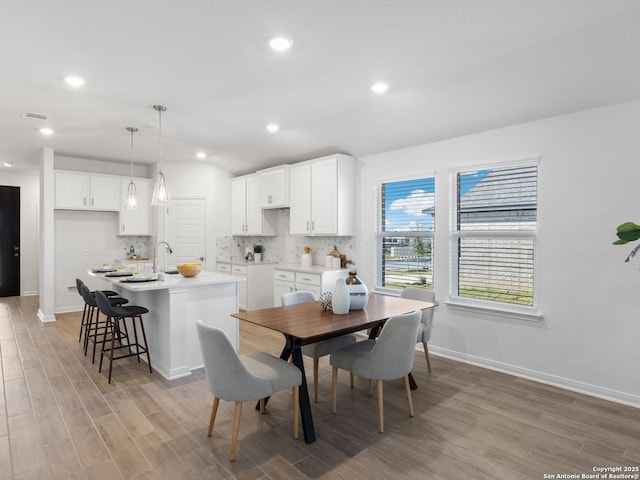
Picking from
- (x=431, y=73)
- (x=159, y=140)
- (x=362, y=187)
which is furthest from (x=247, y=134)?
(x=431, y=73)

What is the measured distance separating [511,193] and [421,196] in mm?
1039

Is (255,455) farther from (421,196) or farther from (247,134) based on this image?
(247,134)

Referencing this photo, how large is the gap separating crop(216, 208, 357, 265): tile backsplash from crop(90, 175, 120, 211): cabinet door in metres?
1.86

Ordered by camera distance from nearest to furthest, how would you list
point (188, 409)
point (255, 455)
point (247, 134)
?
point (255, 455), point (188, 409), point (247, 134)

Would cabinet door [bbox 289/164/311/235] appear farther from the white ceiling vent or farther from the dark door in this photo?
the dark door

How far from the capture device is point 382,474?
217 cm

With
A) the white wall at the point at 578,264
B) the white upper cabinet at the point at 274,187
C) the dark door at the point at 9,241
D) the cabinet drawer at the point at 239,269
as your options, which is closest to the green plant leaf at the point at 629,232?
the white wall at the point at 578,264

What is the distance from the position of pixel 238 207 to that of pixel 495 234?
14.6 ft

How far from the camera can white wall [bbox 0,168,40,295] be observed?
800 centimetres

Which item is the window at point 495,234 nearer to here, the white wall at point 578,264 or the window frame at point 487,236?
the window frame at point 487,236

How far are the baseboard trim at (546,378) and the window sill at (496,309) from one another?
0.49m

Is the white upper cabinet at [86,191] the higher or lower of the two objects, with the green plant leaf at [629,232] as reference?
higher

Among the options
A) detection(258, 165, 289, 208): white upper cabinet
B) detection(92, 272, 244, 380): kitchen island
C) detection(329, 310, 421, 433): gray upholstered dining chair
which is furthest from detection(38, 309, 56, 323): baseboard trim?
detection(329, 310, 421, 433): gray upholstered dining chair

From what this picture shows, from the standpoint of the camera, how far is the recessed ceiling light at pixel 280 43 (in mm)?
2529
